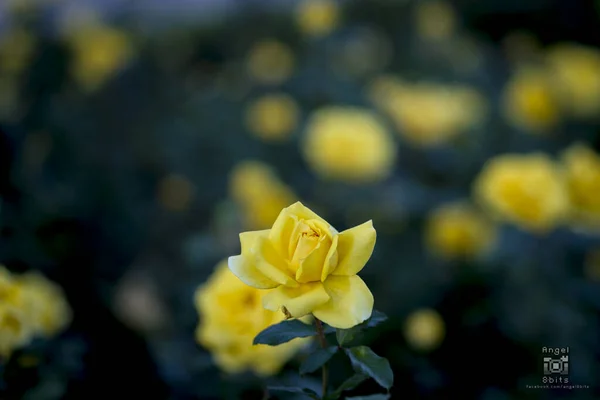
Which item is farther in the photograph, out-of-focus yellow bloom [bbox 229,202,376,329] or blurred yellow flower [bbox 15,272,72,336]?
blurred yellow flower [bbox 15,272,72,336]

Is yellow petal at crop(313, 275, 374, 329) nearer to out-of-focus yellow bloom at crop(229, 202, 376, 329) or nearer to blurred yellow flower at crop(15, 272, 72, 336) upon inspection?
out-of-focus yellow bloom at crop(229, 202, 376, 329)

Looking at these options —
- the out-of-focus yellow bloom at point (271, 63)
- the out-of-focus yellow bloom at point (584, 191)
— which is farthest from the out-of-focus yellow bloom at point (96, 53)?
the out-of-focus yellow bloom at point (584, 191)

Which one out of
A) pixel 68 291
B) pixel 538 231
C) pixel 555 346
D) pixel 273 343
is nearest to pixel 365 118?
pixel 538 231

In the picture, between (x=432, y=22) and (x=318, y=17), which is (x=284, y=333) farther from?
(x=432, y=22)

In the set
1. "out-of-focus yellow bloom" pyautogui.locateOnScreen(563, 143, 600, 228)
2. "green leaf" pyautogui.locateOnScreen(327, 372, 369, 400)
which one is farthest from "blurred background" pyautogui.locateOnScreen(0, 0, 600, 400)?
"green leaf" pyautogui.locateOnScreen(327, 372, 369, 400)

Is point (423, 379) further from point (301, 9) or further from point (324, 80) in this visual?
point (301, 9)

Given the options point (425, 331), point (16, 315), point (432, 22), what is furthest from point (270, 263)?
point (432, 22)
